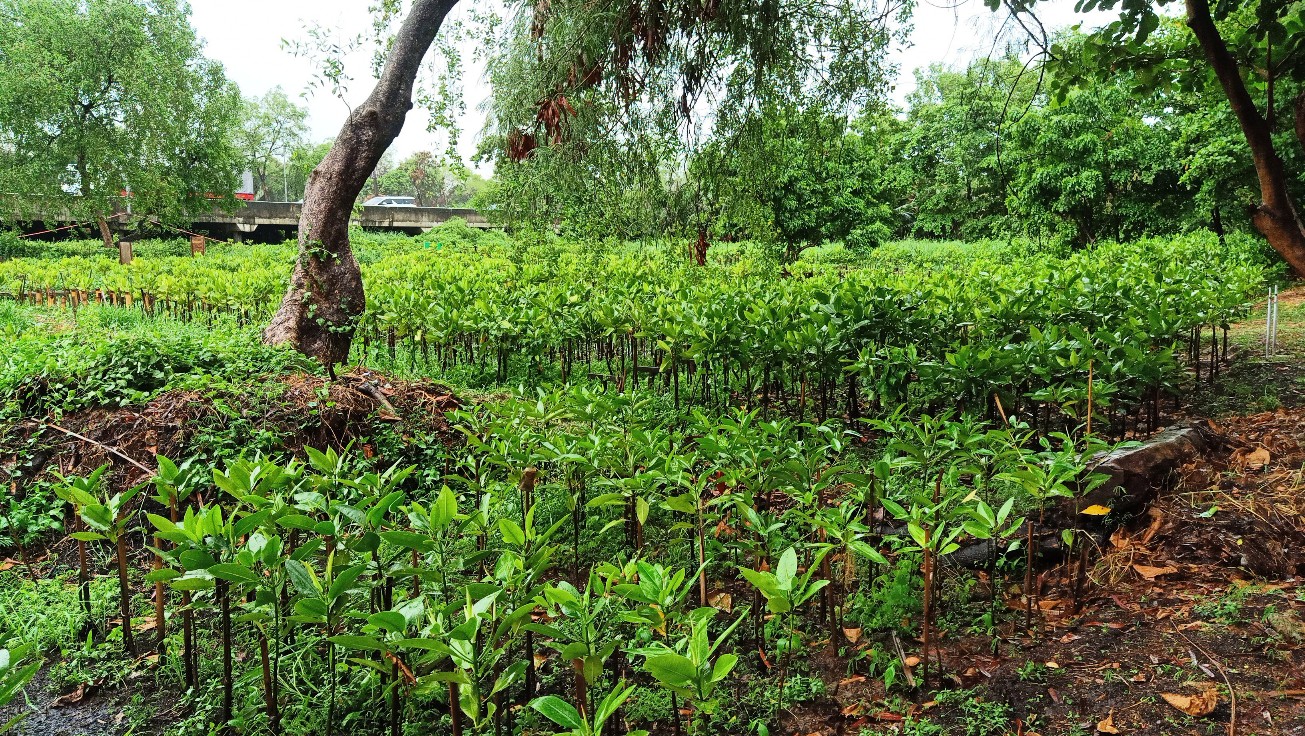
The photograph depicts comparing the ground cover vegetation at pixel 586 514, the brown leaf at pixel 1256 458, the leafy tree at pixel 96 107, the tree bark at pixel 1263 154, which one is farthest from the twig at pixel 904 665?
the leafy tree at pixel 96 107

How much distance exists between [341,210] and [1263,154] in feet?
19.1

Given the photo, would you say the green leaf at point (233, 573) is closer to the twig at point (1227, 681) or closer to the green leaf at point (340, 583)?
the green leaf at point (340, 583)

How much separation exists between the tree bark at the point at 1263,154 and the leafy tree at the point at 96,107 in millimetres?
26254

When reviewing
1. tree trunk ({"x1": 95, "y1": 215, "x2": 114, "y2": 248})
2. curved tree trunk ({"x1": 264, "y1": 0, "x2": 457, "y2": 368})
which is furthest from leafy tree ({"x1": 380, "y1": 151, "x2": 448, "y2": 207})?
curved tree trunk ({"x1": 264, "y1": 0, "x2": 457, "y2": 368})

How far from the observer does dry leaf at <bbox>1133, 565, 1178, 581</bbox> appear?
9.19 feet

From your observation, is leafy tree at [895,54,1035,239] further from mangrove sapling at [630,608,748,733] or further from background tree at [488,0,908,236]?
mangrove sapling at [630,608,748,733]

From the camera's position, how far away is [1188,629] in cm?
241

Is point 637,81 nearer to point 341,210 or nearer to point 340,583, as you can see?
point 341,210

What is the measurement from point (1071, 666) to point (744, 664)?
0.97 m

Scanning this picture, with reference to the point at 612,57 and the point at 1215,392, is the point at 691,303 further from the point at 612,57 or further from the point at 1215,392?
the point at 1215,392

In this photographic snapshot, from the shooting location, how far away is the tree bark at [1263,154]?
2.72 metres

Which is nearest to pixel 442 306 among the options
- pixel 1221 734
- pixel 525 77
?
pixel 525 77

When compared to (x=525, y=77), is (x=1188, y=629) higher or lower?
lower

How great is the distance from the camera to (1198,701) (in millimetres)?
2045
